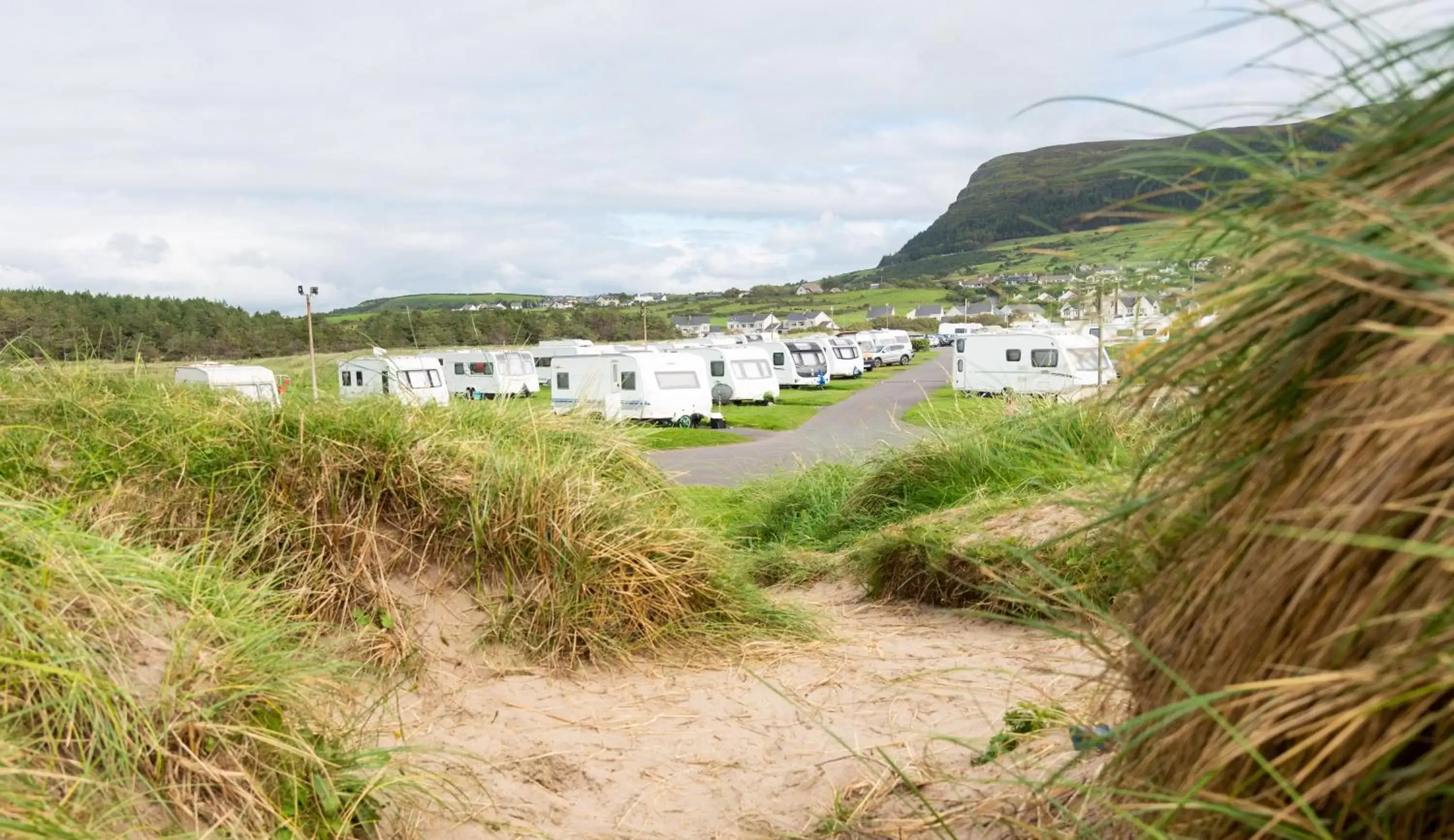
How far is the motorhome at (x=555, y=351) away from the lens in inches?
1516

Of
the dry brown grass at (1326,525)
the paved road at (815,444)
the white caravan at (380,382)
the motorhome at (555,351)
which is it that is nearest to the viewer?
the dry brown grass at (1326,525)

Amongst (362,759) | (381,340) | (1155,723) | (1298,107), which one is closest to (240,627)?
(362,759)

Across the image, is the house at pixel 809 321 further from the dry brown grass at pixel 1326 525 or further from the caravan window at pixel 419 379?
the dry brown grass at pixel 1326 525

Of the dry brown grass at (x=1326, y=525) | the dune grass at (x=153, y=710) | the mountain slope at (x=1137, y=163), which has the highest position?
the mountain slope at (x=1137, y=163)

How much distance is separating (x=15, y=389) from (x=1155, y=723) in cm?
661

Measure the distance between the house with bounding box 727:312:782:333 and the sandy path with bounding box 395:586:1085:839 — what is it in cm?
9886

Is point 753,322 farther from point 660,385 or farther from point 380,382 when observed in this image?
point 380,382

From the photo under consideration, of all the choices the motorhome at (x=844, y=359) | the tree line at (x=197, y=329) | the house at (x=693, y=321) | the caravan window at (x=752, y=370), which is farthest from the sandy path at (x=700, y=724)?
the house at (x=693, y=321)

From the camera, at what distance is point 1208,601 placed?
1.84 metres

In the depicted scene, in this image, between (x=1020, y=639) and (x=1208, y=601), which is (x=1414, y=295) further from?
(x=1020, y=639)

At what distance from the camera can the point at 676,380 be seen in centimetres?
3219

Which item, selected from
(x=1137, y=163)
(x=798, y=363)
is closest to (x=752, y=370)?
(x=798, y=363)

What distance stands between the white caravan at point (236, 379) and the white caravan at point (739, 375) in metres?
30.7

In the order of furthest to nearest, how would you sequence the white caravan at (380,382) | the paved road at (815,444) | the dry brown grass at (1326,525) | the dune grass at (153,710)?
the paved road at (815,444) < the white caravan at (380,382) < the dune grass at (153,710) < the dry brown grass at (1326,525)
